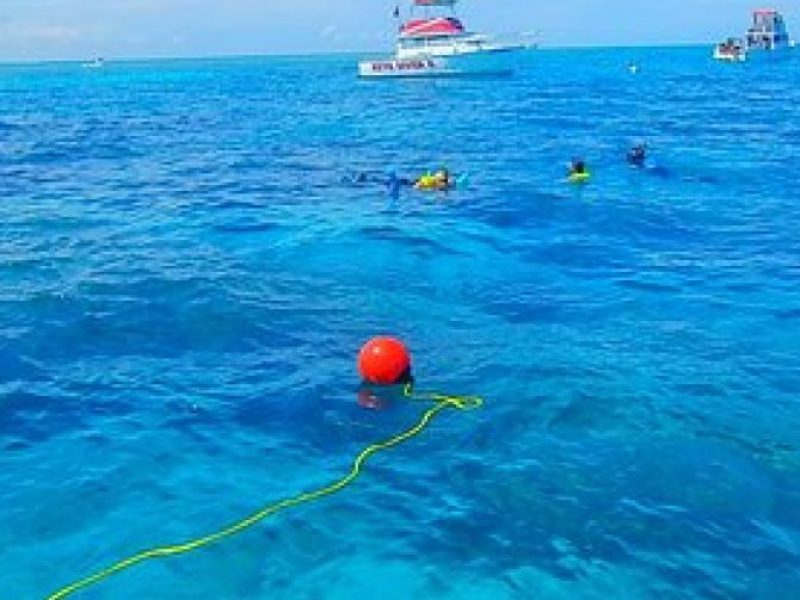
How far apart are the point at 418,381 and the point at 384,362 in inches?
35.3

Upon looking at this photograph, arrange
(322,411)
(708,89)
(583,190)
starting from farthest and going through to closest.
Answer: (708,89) < (583,190) < (322,411)

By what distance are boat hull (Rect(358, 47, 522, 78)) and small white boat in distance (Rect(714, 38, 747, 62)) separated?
138ft

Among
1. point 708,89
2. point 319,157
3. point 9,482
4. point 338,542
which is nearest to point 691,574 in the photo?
point 338,542

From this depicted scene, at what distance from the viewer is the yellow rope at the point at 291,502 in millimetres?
11125

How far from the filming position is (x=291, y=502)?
12609mm

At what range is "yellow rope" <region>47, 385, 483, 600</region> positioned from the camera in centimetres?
1112

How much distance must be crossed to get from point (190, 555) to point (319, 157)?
107 ft

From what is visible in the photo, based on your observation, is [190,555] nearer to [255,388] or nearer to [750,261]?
[255,388]

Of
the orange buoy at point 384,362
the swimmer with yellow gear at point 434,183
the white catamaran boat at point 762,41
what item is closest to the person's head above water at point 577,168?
the swimmer with yellow gear at point 434,183

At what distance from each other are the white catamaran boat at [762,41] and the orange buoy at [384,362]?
124925 mm

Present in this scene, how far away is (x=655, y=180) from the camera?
36.1 meters

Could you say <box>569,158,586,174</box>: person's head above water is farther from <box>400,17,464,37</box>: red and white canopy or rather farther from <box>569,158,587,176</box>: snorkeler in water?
<box>400,17,464,37</box>: red and white canopy

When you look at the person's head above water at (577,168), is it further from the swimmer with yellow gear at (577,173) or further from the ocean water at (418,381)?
the ocean water at (418,381)

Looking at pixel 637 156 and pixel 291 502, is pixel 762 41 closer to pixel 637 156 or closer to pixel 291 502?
pixel 637 156
